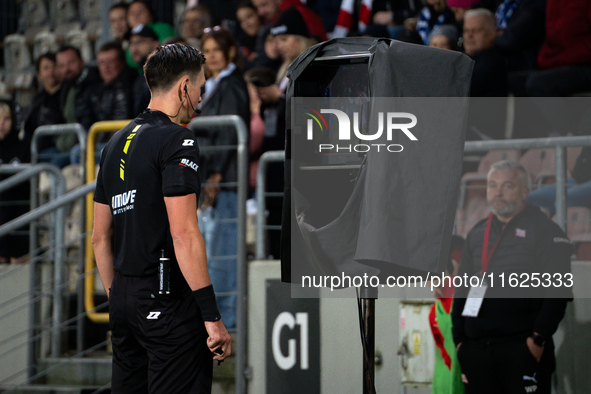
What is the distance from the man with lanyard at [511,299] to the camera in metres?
4.37

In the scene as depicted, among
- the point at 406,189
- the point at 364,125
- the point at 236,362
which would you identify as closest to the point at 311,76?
the point at 364,125

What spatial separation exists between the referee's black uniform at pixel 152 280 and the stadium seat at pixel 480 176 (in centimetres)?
297

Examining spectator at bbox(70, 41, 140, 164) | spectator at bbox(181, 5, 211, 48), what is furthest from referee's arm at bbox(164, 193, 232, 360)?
spectator at bbox(181, 5, 211, 48)

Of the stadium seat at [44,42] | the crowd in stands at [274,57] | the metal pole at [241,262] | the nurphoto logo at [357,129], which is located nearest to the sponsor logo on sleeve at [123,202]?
the nurphoto logo at [357,129]

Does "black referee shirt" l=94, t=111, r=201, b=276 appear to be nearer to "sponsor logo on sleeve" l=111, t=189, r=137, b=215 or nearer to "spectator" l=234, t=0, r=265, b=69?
"sponsor logo on sleeve" l=111, t=189, r=137, b=215

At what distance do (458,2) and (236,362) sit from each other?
12.2ft

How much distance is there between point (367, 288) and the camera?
3043 mm

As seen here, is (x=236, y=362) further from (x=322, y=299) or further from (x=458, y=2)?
(x=458, y=2)

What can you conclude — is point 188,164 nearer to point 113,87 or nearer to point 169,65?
point 169,65

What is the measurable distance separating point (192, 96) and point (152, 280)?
2.60 ft

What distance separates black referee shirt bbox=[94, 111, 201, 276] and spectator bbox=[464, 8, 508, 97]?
3.39 metres

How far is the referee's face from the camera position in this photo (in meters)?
3.03

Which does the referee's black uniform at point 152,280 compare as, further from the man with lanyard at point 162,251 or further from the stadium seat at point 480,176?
the stadium seat at point 480,176

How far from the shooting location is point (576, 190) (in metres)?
4.79
